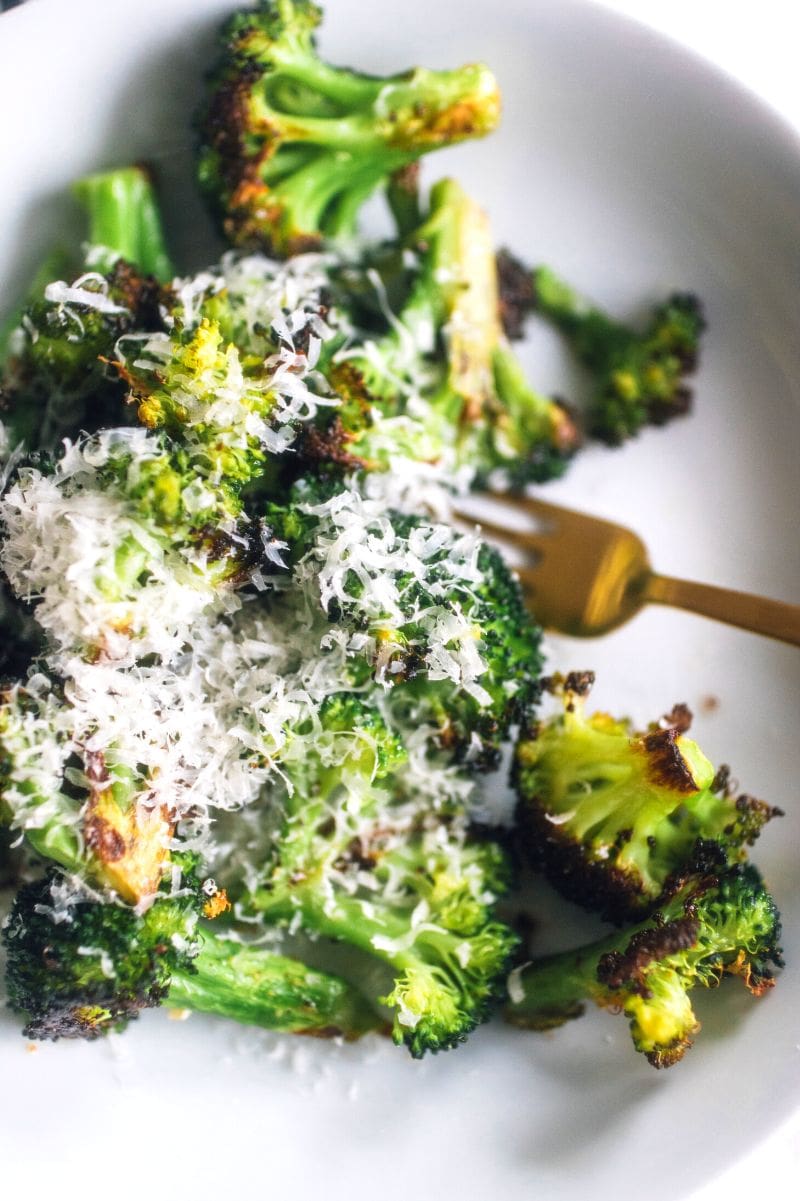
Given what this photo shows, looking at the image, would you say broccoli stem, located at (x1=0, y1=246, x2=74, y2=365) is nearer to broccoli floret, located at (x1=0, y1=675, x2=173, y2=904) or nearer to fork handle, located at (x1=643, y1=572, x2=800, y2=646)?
broccoli floret, located at (x1=0, y1=675, x2=173, y2=904)

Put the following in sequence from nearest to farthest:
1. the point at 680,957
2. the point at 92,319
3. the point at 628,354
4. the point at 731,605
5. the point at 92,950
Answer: the point at 92,950, the point at 680,957, the point at 92,319, the point at 731,605, the point at 628,354

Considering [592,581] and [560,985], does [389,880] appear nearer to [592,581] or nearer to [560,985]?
[560,985]

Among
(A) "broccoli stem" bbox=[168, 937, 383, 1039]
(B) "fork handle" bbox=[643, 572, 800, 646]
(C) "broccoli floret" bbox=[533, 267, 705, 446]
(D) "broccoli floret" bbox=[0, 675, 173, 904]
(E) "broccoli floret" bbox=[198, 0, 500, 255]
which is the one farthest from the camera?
(C) "broccoli floret" bbox=[533, 267, 705, 446]

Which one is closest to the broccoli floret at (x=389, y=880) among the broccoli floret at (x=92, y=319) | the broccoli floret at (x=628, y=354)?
the broccoli floret at (x=92, y=319)

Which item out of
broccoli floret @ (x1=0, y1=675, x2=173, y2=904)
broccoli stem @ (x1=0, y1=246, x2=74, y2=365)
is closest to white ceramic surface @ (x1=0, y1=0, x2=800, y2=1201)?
broccoli stem @ (x1=0, y1=246, x2=74, y2=365)

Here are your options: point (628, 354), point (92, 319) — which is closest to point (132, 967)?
point (92, 319)

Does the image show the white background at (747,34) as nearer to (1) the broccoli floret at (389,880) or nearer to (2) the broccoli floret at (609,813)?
(2) the broccoli floret at (609,813)
